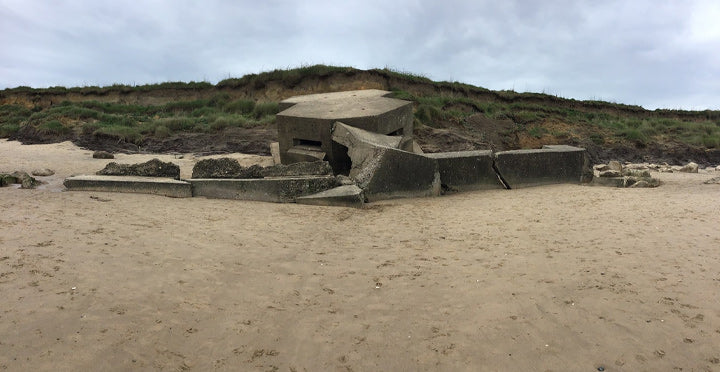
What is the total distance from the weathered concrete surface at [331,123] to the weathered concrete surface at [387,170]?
61cm

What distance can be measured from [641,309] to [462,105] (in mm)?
17344

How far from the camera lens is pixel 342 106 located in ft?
29.8

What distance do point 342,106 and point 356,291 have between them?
20.2 feet

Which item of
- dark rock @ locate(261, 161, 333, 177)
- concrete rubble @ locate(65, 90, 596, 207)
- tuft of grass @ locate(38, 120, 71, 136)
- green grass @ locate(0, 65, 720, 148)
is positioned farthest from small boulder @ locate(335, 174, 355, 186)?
tuft of grass @ locate(38, 120, 71, 136)

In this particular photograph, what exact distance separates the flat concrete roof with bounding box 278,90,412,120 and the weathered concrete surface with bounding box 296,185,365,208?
1.89 m

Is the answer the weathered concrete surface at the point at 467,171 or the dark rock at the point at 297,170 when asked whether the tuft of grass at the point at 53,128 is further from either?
the weathered concrete surface at the point at 467,171

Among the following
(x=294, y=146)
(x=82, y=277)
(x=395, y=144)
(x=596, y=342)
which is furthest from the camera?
(x=294, y=146)

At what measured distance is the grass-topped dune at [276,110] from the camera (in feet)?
49.7

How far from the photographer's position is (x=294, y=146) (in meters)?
8.80

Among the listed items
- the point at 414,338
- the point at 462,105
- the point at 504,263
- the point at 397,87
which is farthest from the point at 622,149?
the point at 414,338

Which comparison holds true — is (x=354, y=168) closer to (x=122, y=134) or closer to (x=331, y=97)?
(x=331, y=97)

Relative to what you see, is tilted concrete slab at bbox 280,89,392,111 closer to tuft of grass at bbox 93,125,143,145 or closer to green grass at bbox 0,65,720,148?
green grass at bbox 0,65,720,148

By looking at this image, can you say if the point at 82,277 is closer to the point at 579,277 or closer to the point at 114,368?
the point at 114,368

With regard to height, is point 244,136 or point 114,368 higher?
point 244,136
